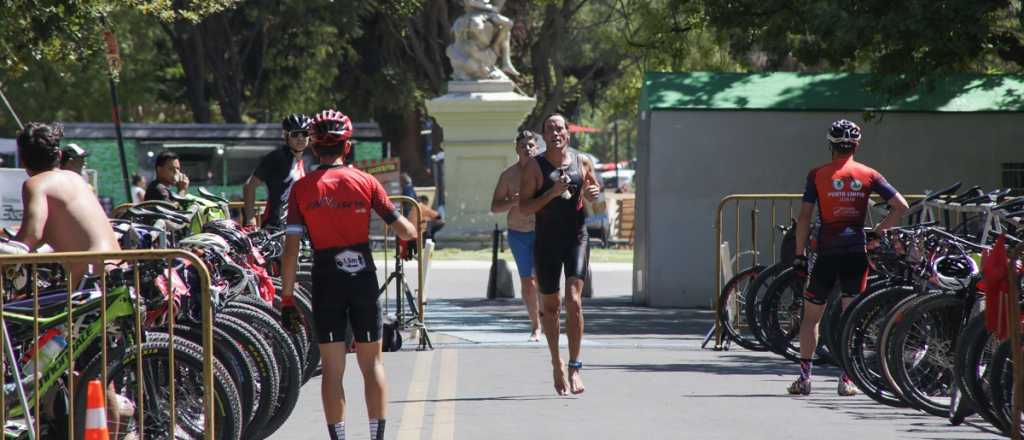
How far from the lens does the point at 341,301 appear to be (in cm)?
866

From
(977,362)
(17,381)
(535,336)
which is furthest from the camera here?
(535,336)

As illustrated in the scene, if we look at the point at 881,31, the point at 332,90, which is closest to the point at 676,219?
the point at 881,31

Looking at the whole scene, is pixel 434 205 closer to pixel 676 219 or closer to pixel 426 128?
pixel 426 128

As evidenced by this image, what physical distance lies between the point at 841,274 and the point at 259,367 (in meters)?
4.42

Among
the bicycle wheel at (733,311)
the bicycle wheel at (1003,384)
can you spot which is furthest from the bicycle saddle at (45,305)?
the bicycle wheel at (733,311)

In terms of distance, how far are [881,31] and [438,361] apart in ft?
18.5

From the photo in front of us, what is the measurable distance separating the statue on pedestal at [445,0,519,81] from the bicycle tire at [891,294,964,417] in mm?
22946

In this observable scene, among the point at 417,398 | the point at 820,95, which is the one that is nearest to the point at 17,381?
the point at 417,398

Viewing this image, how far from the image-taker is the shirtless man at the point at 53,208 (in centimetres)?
845

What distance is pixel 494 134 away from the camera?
3303 cm

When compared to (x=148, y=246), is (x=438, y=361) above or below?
below

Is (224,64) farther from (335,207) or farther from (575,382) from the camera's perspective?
(335,207)

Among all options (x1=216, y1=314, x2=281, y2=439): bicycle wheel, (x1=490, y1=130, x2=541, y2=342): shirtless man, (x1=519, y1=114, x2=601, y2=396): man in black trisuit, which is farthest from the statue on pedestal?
(x1=216, y1=314, x2=281, y2=439): bicycle wheel

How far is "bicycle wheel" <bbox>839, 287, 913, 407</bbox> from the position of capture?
10.9 m
